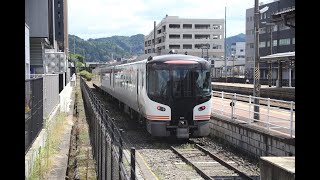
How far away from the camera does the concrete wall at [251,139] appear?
10652 millimetres

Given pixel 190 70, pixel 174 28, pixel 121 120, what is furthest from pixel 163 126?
pixel 174 28

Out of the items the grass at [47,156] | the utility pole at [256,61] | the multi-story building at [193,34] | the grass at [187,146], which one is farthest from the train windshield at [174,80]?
the multi-story building at [193,34]

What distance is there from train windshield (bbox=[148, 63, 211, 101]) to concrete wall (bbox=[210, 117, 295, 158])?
1670 mm

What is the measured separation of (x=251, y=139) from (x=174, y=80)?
3.21m

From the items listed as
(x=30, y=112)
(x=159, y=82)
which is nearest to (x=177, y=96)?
(x=159, y=82)

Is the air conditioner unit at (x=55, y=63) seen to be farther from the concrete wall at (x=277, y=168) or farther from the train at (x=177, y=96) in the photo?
the concrete wall at (x=277, y=168)

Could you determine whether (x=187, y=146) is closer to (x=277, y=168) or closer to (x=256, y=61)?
(x=256, y=61)

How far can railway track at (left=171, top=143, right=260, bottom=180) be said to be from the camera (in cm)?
973

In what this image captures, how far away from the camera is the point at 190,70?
14.2m
